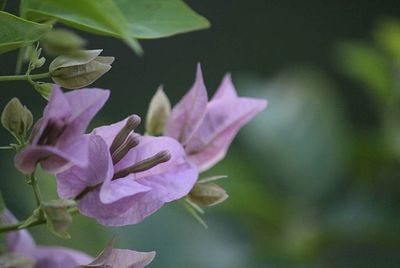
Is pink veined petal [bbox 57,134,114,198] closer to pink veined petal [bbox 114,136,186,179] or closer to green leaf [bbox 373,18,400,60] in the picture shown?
pink veined petal [bbox 114,136,186,179]

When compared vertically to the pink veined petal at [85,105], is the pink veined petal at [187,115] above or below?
below

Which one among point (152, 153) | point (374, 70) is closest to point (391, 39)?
point (374, 70)

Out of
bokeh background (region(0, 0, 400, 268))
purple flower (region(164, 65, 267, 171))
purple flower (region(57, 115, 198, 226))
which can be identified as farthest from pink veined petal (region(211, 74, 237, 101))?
bokeh background (region(0, 0, 400, 268))

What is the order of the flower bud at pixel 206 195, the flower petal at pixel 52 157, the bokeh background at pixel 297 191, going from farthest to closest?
1. the bokeh background at pixel 297 191
2. the flower bud at pixel 206 195
3. the flower petal at pixel 52 157

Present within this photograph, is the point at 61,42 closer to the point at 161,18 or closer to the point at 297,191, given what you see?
the point at 161,18

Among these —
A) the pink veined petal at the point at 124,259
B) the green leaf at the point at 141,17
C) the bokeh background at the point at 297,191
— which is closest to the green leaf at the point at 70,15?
the green leaf at the point at 141,17

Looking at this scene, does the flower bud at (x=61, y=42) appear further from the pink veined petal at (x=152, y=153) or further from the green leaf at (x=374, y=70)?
the green leaf at (x=374, y=70)
